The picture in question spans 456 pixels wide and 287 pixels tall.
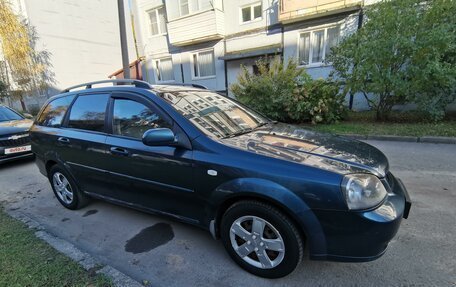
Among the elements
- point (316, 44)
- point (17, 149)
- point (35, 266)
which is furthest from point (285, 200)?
point (316, 44)

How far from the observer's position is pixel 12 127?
5.98m

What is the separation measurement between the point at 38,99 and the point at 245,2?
14839 mm

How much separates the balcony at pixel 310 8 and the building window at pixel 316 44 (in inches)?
28.7

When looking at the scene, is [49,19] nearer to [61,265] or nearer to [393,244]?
[61,265]

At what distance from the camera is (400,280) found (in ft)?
6.71

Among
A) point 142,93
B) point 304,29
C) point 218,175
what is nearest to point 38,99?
point 304,29

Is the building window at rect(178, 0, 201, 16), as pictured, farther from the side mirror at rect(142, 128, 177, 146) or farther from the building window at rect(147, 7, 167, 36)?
the side mirror at rect(142, 128, 177, 146)

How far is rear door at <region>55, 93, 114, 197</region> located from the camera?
9.71ft

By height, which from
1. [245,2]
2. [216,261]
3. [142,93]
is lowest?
[216,261]

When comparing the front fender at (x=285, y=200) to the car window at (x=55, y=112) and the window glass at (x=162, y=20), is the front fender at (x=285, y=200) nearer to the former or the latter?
the car window at (x=55, y=112)

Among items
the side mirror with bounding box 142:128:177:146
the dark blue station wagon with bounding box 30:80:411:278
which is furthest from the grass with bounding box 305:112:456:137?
the side mirror with bounding box 142:128:177:146

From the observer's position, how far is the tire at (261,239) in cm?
196

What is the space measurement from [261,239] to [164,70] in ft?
49.1

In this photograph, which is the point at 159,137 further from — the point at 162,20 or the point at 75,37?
the point at 75,37
